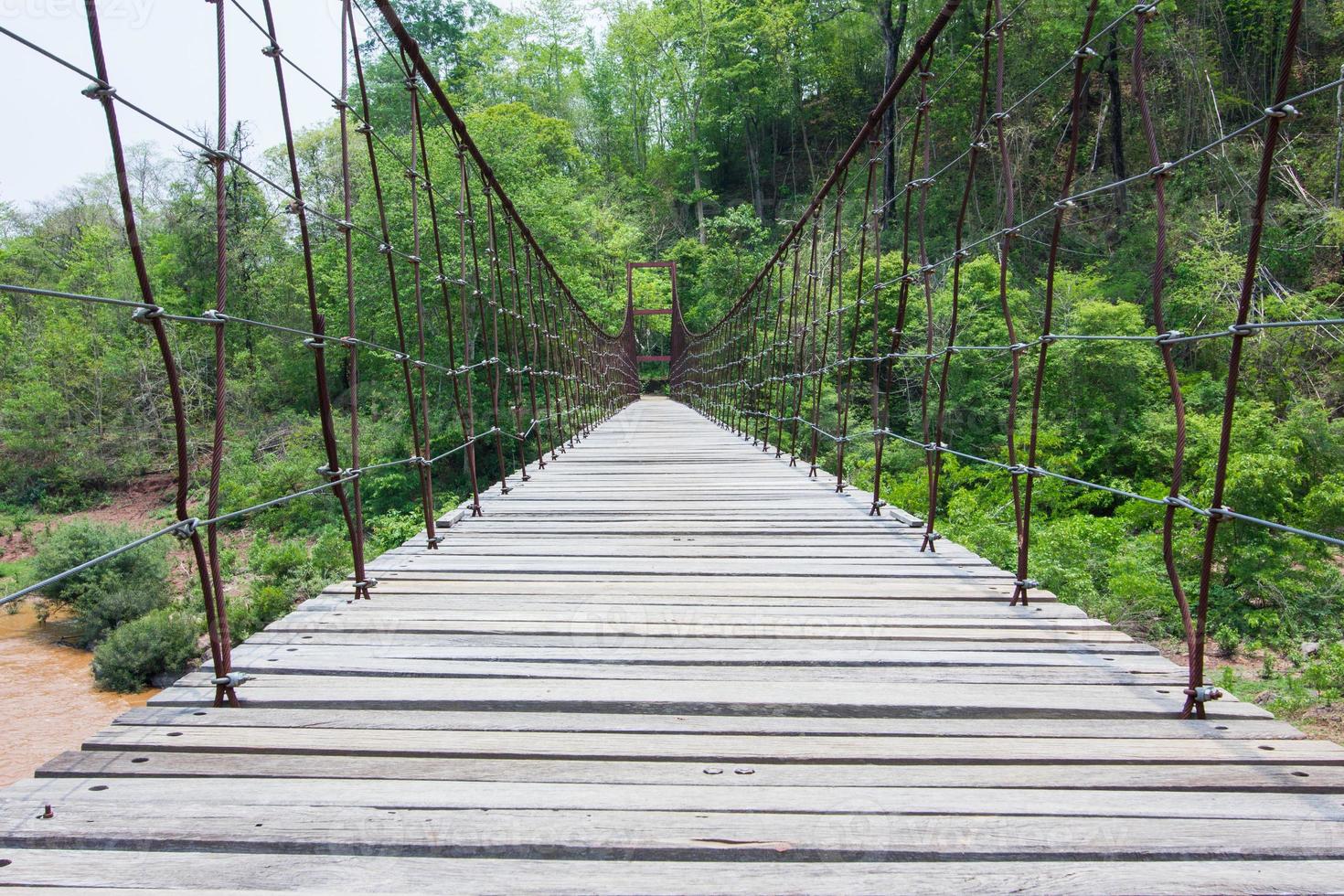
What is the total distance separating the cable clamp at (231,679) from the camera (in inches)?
40.1

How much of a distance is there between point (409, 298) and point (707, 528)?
37.4 ft

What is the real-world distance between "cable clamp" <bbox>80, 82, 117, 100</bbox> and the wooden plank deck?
0.69 metres

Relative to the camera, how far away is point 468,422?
248 cm

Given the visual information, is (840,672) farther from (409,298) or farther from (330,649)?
(409,298)

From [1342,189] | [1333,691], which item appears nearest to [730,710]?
[1333,691]

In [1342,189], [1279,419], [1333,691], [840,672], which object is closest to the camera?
A: [840,672]

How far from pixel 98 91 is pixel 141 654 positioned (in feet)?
29.4

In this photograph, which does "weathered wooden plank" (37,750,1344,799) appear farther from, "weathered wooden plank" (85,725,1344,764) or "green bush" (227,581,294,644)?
"green bush" (227,581,294,644)

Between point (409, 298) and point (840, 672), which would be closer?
point (840, 672)

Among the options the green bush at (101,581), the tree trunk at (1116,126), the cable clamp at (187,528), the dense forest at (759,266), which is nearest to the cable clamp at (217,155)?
the cable clamp at (187,528)

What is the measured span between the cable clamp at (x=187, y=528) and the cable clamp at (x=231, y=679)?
178mm

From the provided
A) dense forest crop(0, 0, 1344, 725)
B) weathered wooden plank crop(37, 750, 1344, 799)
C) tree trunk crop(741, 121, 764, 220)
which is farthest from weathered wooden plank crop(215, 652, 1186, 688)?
tree trunk crop(741, 121, 764, 220)

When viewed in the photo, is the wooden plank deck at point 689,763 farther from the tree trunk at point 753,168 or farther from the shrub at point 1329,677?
the tree trunk at point 753,168

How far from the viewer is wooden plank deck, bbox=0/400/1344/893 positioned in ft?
2.27
